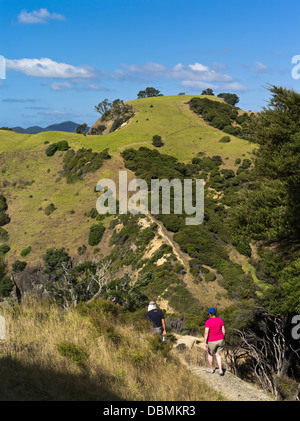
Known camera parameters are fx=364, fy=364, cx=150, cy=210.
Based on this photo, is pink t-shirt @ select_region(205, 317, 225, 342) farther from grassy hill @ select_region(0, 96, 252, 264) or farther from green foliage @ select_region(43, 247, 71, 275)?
grassy hill @ select_region(0, 96, 252, 264)

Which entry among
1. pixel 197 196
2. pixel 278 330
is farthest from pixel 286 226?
pixel 197 196

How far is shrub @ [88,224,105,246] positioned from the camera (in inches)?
2184

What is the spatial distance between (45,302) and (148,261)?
33362 mm

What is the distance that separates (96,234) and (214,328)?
48.0m

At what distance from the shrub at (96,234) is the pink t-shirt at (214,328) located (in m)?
47.2

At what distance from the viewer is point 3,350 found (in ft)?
23.4

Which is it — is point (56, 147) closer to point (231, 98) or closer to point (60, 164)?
point (60, 164)

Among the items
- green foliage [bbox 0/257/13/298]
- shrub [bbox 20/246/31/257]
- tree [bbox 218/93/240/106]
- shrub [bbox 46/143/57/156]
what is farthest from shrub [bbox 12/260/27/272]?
tree [bbox 218/93/240/106]

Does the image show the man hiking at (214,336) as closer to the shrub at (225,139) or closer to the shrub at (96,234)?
the shrub at (96,234)

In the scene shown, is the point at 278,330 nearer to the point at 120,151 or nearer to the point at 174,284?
the point at 174,284

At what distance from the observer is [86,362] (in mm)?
6992

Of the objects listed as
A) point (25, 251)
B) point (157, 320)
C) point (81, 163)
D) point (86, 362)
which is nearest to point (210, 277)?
point (157, 320)

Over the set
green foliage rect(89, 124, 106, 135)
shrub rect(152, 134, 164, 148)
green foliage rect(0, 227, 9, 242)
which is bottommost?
green foliage rect(0, 227, 9, 242)

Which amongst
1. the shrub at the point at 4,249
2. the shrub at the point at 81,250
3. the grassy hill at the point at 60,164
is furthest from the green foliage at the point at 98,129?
the shrub at the point at 81,250
